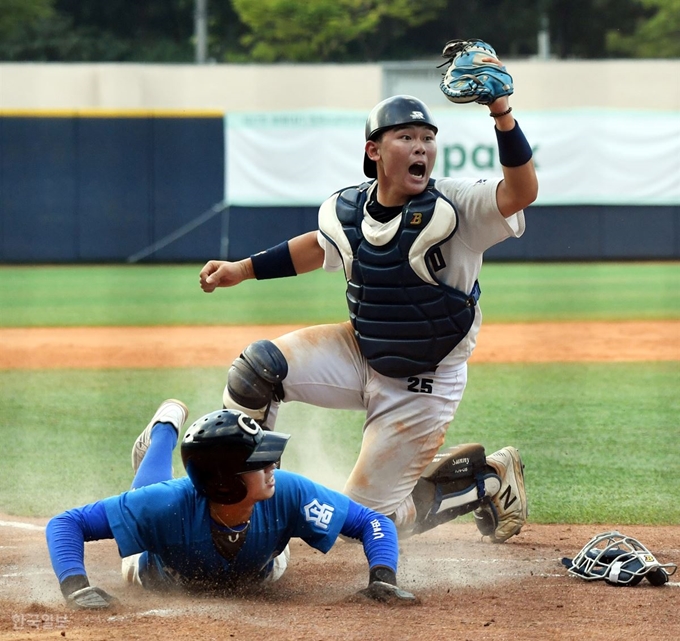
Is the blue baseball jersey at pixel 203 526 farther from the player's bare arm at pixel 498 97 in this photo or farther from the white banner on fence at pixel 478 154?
the white banner on fence at pixel 478 154

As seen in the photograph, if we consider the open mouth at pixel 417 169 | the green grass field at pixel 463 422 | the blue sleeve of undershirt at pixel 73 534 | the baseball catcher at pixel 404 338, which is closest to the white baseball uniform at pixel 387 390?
the baseball catcher at pixel 404 338

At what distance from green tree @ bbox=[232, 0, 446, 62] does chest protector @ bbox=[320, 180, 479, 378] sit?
2510cm

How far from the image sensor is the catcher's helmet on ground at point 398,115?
4.02 m

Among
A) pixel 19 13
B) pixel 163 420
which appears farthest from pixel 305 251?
pixel 19 13

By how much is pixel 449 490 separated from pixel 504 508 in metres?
0.21

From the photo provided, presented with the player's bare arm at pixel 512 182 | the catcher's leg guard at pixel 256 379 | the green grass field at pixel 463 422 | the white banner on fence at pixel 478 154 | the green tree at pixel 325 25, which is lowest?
the green grass field at pixel 463 422

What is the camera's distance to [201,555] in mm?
3395

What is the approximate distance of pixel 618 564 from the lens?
12.0ft

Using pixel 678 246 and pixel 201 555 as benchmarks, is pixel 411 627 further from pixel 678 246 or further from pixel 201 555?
pixel 678 246

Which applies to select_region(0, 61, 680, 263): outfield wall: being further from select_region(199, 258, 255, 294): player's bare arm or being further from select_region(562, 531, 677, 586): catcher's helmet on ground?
select_region(562, 531, 677, 586): catcher's helmet on ground

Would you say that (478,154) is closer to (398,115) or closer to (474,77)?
(398,115)

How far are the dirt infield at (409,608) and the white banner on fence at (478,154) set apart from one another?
14733 millimetres

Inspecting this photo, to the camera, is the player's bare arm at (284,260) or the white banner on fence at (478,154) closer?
the player's bare arm at (284,260)

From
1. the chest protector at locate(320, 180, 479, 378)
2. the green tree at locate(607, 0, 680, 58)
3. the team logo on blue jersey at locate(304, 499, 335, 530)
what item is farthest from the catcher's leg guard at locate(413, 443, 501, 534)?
the green tree at locate(607, 0, 680, 58)
